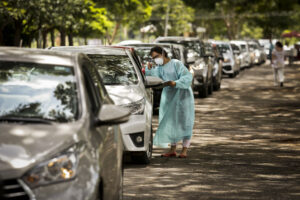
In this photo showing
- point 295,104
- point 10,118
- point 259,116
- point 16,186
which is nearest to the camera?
point 16,186

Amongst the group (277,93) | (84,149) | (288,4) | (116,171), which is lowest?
(277,93)

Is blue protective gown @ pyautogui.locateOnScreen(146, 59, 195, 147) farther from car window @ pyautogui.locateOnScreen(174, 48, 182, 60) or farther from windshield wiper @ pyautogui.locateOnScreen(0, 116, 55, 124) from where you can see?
car window @ pyautogui.locateOnScreen(174, 48, 182, 60)

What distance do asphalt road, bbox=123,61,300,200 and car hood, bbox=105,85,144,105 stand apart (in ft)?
3.01

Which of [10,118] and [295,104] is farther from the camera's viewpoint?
[295,104]

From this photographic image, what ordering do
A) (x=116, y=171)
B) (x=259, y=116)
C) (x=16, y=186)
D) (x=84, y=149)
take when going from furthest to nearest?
(x=259, y=116), (x=116, y=171), (x=84, y=149), (x=16, y=186)

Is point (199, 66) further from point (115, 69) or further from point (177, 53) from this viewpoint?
point (115, 69)

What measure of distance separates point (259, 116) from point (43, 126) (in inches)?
548

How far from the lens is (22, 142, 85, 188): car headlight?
4809mm

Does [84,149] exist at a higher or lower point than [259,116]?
higher

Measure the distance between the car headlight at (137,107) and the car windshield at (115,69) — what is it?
51 centimetres

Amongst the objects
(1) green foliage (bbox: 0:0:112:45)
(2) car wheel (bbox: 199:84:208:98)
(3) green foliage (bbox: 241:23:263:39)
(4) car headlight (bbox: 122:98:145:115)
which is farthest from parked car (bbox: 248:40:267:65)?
(3) green foliage (bbox: 241:23:263:39)

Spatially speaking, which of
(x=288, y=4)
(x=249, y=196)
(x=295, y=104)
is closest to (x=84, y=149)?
(x=249, y=196)

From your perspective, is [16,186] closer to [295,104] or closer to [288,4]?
[288,4]

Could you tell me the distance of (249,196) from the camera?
27.6ft
